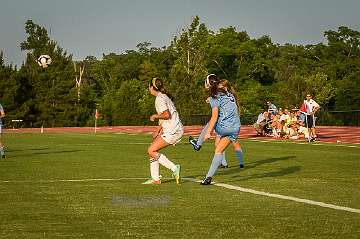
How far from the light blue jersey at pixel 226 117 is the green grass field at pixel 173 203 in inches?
35.7

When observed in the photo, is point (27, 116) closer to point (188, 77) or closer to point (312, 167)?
point (188, 77)

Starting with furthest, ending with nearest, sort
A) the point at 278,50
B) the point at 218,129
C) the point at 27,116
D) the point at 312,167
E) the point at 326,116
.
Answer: the point at 278,50, the point at 27,116, the point at 326,116, the point at 312,167, the point at 218,129

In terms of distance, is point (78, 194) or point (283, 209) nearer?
point (283, 209)

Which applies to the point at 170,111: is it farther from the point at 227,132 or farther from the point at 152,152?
the point at 227,132

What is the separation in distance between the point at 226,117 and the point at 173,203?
3442 mm

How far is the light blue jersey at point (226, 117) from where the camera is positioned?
12.5m

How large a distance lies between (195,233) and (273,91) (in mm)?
88059

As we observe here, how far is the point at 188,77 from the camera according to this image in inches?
2859

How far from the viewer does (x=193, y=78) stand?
7338 centimetres

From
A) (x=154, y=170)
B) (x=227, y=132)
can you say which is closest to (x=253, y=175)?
(x=227, y=132)

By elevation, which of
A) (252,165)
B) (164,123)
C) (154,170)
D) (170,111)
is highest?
(170,111)

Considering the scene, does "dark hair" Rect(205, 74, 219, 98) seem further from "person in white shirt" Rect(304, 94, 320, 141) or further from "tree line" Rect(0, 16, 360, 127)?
"tree line" Rect(0, 16, 360, 127)

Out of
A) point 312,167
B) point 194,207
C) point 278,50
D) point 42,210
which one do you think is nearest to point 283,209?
point 194,207

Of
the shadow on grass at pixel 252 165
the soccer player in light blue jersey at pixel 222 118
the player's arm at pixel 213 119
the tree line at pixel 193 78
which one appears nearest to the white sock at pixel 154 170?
the soccer player in light blue jersey at pixel 222 118
